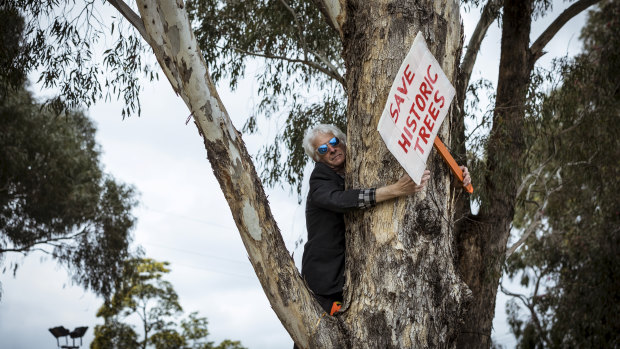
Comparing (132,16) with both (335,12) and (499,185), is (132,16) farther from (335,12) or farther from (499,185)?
(499,185)

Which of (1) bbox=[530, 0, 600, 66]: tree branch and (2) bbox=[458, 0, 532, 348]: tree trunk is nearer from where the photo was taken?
(2) bbox=[458, 0, 532, 348]: tree trunk

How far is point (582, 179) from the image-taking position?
32.9ft

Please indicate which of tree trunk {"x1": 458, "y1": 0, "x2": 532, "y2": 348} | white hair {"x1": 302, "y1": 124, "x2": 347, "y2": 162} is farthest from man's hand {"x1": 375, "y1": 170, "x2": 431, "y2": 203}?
tree trunk {"x1": 458, "y1": 0, "x2": 532, "y2": 348}

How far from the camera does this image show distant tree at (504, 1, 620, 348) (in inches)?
351

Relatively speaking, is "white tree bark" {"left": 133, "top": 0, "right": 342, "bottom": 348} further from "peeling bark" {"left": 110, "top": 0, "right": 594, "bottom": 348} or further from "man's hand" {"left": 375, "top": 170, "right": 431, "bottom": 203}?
"man's hand" {"left": 375, "top": 170, "right": 431, "bottom": 203}

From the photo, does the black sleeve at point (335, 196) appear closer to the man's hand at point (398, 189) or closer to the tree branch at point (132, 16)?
the man's hand at point (398, 189)

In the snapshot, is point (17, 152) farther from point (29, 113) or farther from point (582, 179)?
point (582, 179)

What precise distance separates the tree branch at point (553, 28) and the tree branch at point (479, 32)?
1.93 ft

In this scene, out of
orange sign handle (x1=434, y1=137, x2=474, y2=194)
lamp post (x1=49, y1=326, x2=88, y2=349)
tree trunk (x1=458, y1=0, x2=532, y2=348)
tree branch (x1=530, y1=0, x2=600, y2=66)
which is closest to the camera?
orange sign handle (x1=434, y1=137, x2=474, y2=194)

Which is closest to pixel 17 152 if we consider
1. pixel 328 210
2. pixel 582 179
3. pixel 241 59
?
pixel 241 59

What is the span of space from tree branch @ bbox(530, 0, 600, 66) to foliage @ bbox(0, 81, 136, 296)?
1055 centimetres

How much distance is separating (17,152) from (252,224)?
1289 cm

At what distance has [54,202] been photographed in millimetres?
15531

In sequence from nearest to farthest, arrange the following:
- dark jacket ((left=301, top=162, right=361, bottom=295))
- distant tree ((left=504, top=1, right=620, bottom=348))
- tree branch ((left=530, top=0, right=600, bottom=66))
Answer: dark jacket ((left=301, top=162, right=361, bottom=295)), tree branch ((left=530, top=0, right=600, bottom=66)), distant tree ((left=504, top=1, right=620, bottom=348))
